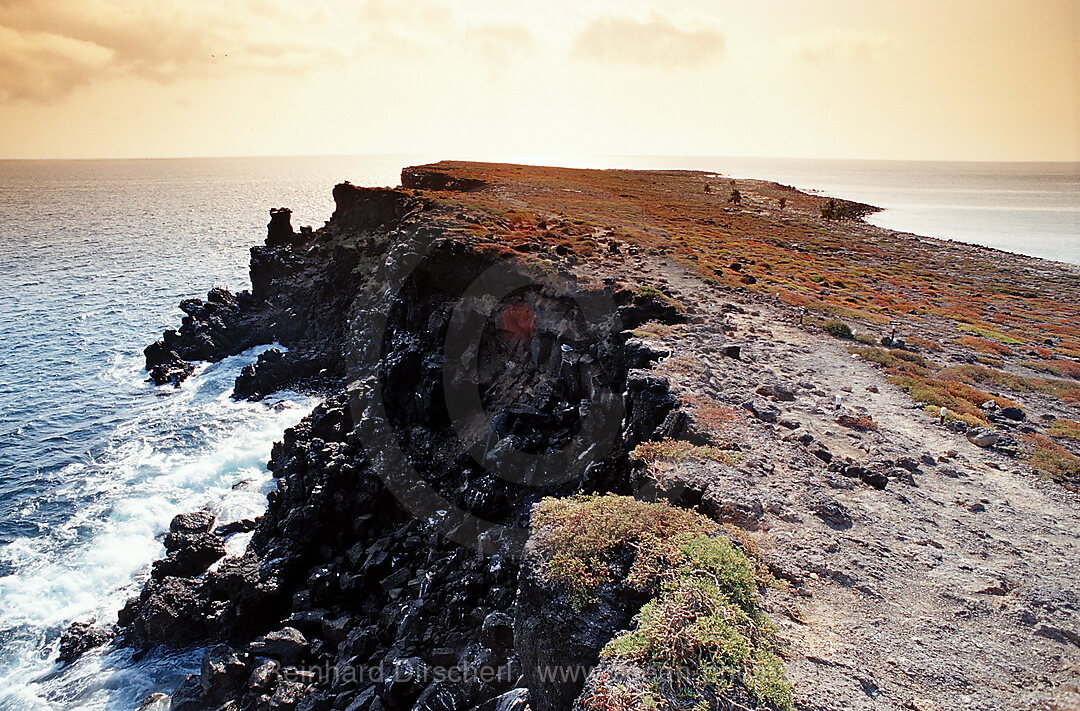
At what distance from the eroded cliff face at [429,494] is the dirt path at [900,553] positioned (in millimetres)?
2923

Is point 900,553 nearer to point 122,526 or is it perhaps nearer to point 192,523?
point 192,523

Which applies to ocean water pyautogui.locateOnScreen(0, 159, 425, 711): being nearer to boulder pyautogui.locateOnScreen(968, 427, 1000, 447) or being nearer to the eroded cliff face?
the eroded cliff face

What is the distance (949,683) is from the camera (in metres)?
7.22

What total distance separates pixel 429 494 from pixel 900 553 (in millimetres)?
17186

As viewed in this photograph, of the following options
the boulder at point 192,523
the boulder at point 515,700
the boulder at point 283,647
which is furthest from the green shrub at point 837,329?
the boulder at point 192,523

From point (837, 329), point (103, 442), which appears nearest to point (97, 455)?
point (103, 442)

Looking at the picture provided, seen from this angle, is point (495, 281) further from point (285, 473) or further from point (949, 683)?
point (949, 683)

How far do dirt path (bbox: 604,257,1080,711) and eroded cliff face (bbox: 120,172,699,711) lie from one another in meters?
2.92

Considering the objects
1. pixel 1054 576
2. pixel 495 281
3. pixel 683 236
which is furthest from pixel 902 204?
pixel 1054 576

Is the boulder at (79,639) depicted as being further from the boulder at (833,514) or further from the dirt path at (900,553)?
the boulder at (833,514)

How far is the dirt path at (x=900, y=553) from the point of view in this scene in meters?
7.29

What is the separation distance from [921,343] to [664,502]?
19.3 meters

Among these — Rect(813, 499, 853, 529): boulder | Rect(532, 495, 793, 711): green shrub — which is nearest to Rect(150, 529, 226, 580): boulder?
Rect(532, 495, 793, 711): green shrub

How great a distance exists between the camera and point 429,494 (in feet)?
73.4
